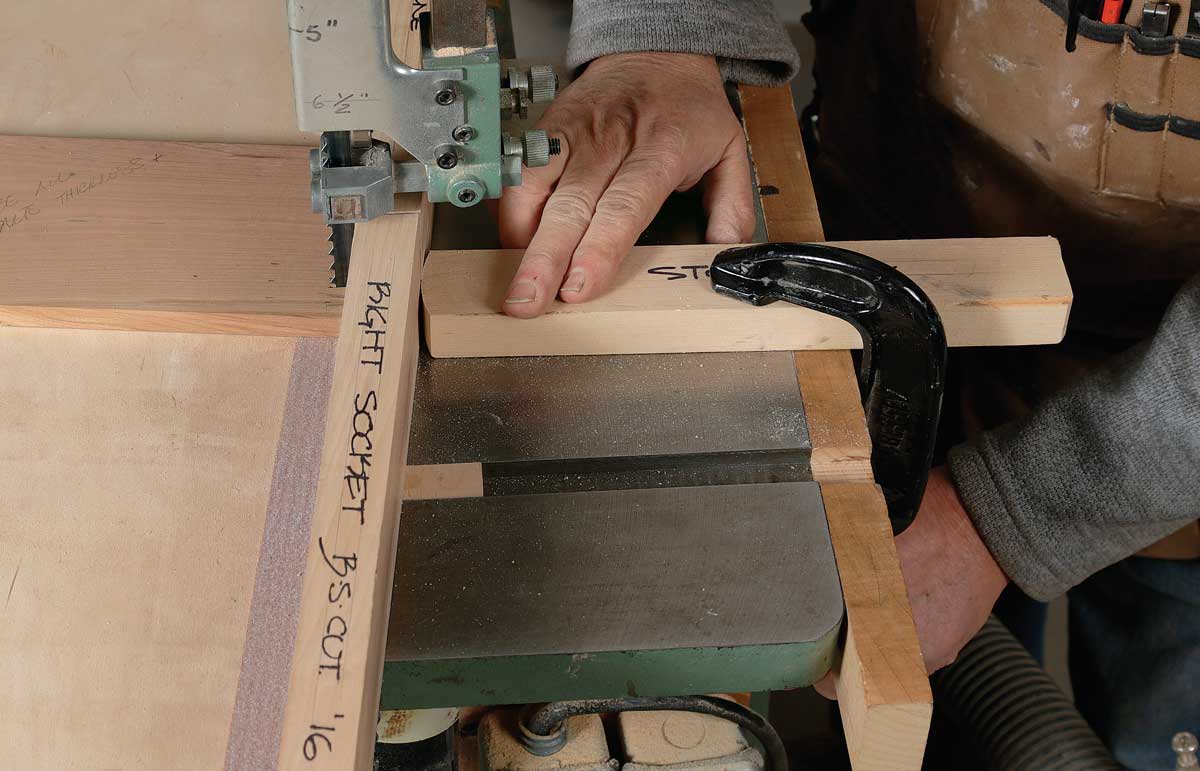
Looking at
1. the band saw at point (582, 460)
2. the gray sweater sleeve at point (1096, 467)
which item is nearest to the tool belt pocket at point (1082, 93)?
the gray sweater sleeve at point (1096, 467)

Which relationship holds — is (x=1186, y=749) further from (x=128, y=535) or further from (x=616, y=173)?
(x=128, y=535)

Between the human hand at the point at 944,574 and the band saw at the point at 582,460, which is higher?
the band saw at the point at 582,460

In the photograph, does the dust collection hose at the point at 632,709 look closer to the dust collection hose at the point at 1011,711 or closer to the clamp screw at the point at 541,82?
the dust collection hose at the point at 1011,711

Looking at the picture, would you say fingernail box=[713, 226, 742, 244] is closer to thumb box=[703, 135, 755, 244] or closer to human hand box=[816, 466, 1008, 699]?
thumb box=[703, 135, 755, 244]

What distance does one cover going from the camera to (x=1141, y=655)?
165 cm

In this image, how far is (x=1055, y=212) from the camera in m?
1.52

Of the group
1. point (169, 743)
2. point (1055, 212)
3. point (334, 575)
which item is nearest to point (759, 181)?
point (1055, 212)

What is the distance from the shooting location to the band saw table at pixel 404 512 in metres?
0.80

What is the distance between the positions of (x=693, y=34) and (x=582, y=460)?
25.1 inches

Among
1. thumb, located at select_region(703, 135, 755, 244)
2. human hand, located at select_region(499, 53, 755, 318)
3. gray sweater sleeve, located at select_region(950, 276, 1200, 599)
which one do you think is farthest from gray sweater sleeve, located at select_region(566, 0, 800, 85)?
gray sweater sleeve, located at select_region(950, 276, 1200, 599)

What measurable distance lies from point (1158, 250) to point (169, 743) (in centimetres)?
134

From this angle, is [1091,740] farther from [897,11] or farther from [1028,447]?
[897,11]

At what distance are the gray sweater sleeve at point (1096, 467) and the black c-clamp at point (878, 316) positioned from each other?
30 centimetres

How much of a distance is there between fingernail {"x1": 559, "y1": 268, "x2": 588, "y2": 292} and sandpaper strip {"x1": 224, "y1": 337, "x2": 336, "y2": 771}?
0.22m
